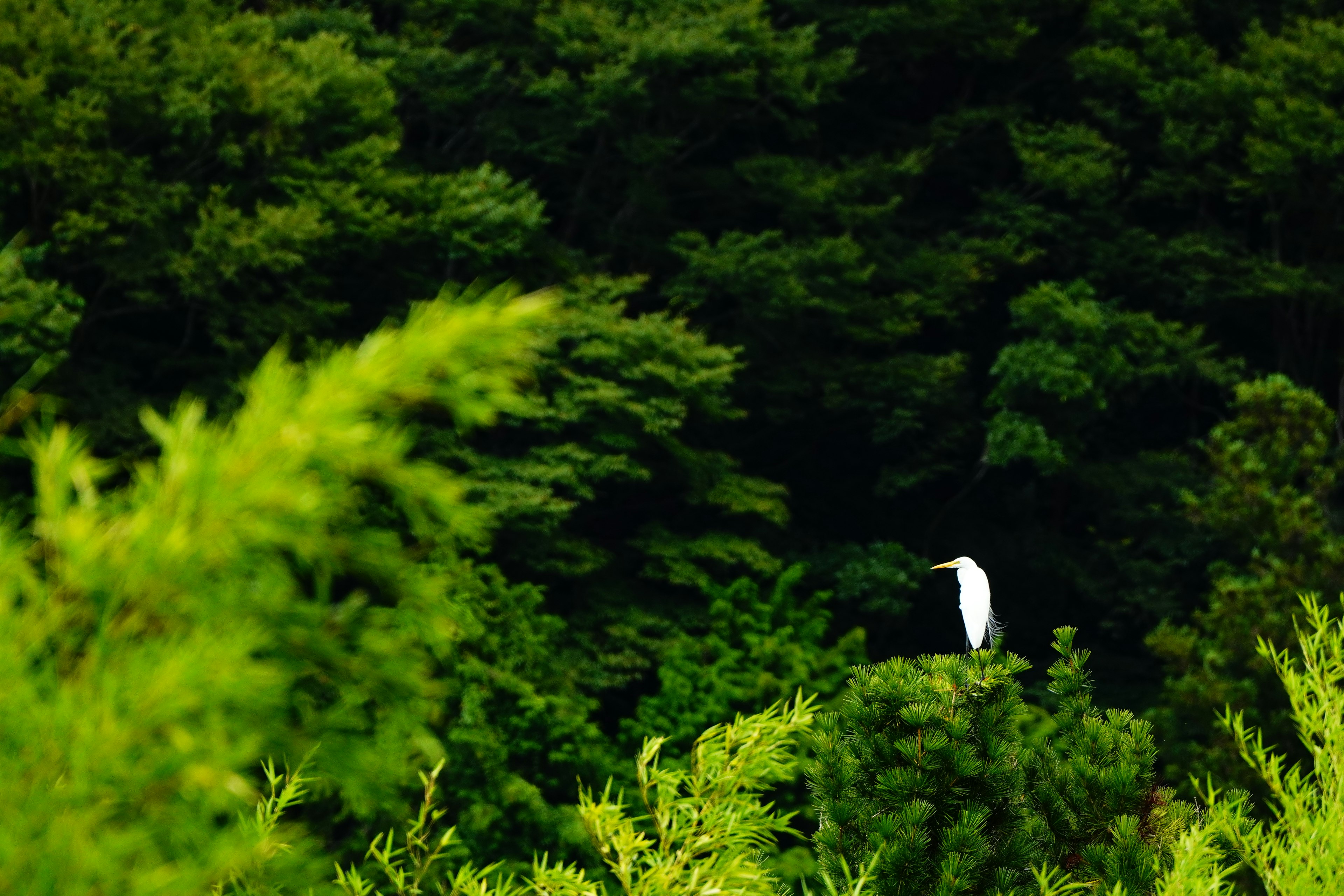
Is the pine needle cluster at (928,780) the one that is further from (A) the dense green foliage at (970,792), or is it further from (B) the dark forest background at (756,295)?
(B) the dark forest background at (756,295)

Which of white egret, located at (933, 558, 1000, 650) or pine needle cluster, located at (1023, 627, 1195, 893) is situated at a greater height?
pine needle cluster, located at (1023, 627, 1195, 893)

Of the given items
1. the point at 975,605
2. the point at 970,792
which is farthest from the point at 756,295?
the point at 970,792

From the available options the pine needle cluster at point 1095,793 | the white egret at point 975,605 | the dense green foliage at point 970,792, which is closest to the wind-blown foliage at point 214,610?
the dense green foliage at point 970,792

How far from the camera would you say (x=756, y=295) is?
15.3 m

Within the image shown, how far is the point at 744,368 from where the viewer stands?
1600 centimetres

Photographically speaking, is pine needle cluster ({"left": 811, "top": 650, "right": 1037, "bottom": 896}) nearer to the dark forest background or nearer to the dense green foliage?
the dense green foliage

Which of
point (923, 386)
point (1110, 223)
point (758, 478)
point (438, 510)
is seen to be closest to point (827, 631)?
point (758, 478)

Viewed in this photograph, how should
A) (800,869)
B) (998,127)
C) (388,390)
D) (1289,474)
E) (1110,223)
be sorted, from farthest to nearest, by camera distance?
1. (998,127)
2. (1110,223)
3. (1289,474)
4. (800,869)
5. (388,390)

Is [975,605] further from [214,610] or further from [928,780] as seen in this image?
[214,610]

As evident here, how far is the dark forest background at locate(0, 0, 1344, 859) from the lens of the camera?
38.0 ft

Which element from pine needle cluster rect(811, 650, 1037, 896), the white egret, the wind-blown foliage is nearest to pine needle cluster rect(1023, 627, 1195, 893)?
pine needle cluster rect(811, 650, 1037, 896)

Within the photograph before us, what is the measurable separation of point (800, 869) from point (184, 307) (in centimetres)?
792

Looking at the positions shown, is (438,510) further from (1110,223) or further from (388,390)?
(1110,223)

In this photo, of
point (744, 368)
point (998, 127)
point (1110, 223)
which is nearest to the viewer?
point (744, 368)
